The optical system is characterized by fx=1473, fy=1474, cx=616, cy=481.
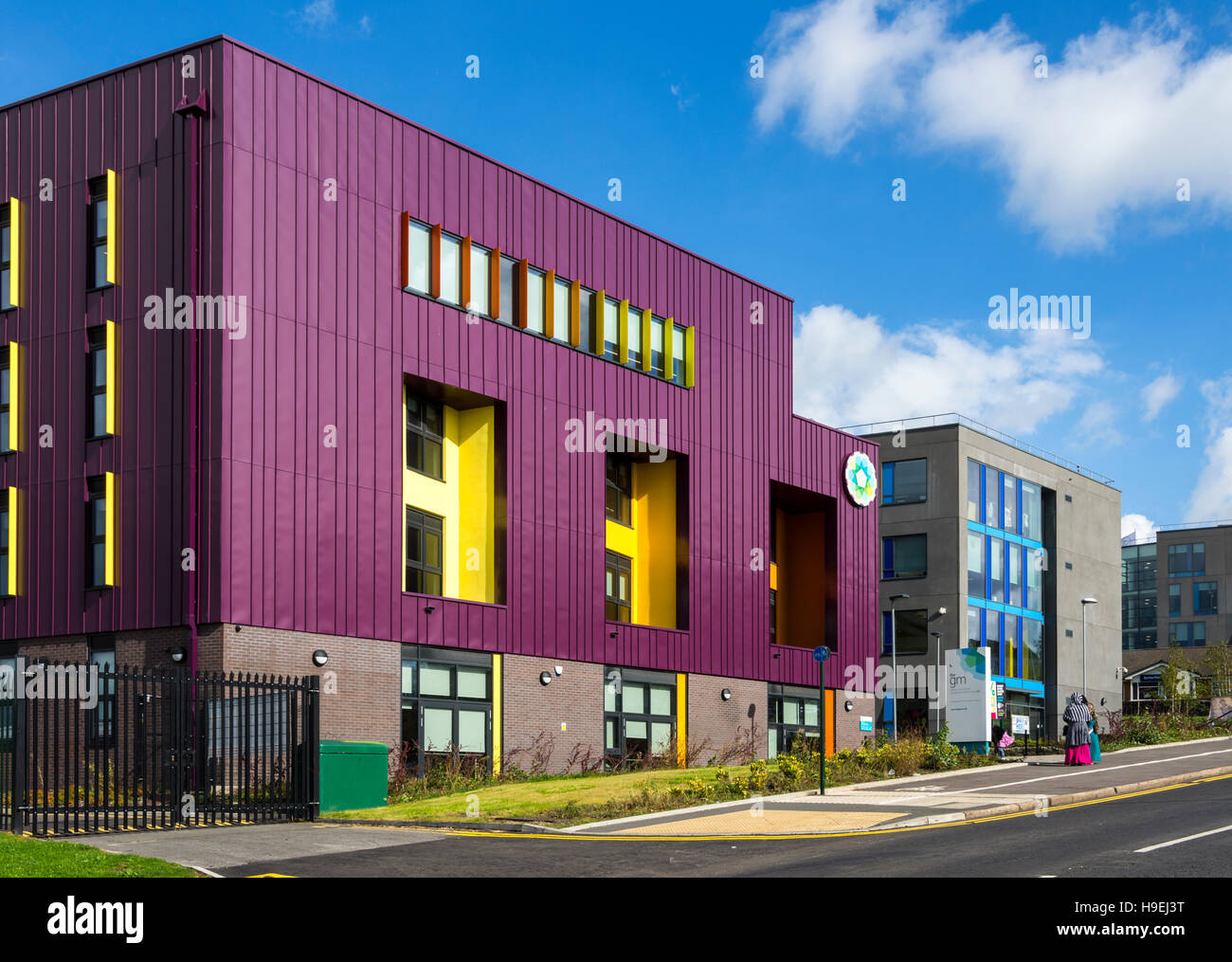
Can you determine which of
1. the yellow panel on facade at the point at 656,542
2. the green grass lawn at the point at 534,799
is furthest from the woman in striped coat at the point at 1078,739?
the yellow panel on facade at the point at 656,542

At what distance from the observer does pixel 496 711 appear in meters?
34.2

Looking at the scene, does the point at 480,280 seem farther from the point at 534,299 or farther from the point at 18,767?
the point at 18,767

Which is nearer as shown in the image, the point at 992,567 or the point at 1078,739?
the point at 1078,739

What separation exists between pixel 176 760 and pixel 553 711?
49.0ft

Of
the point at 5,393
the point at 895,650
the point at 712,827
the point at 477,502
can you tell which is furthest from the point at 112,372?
the point at 895,650

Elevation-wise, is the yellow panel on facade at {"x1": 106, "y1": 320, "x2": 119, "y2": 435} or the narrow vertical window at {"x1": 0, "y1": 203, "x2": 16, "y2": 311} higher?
the narrow vertical window at {"x1": 0, "y1": 203, "x2": 16, "y2": 311}

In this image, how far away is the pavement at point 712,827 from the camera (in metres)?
18.1

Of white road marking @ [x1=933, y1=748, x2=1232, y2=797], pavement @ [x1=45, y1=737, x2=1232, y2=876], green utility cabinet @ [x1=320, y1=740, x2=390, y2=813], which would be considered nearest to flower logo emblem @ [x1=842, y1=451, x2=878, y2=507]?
white road marking @ [x1=933, y1=748, x2=1232, y2=797]

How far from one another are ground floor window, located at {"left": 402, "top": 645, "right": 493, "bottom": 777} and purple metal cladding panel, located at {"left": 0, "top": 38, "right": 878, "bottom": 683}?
0.53 meters

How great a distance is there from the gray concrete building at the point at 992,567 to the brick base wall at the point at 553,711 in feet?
95.3

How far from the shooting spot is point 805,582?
4925 cm

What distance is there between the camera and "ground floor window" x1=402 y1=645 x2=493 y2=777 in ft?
105

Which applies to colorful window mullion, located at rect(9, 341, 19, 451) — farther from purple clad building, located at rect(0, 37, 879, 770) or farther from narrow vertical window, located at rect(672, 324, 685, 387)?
narrow vertical window, located at rect(672, 324, 685, 387)
